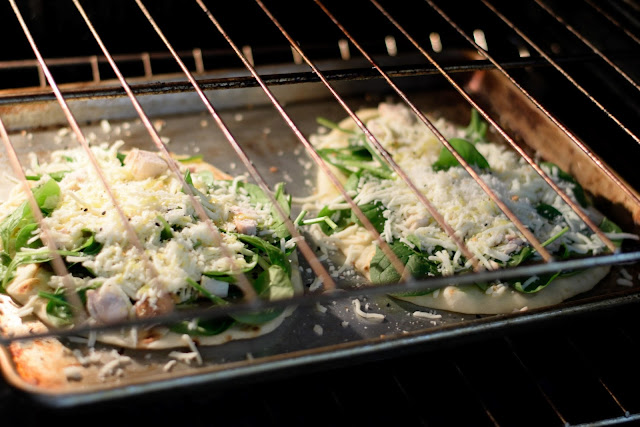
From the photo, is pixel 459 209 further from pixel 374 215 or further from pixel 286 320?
pixel 286 320

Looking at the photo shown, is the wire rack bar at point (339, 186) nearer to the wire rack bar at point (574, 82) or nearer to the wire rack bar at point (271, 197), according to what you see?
the wire rack bar at point (271, 197)

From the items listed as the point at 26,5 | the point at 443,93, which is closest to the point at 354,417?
the point at 443,93

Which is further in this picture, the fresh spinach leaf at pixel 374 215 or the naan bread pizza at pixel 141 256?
the fresh spinach leaf at pixel 374 215

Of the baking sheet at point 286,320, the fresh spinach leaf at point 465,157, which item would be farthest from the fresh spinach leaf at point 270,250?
the fresh spinach leaf at point 465,157

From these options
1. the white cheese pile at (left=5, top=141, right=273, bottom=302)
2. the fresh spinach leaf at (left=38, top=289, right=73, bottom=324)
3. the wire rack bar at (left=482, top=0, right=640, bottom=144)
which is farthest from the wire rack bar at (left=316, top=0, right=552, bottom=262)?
the fresh spinach leaf at (left=38, top=289, right=73, bottom=324)

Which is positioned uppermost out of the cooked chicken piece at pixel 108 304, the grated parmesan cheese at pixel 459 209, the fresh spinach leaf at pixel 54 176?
the grated parmesan cheese at pixel 459 209

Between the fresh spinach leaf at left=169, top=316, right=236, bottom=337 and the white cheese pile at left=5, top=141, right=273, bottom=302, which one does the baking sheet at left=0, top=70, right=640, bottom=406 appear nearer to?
the fresh spinach leaf at left=169, top=316, right=236, bottom=337

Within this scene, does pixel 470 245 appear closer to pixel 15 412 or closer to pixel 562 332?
pixel 562 332
